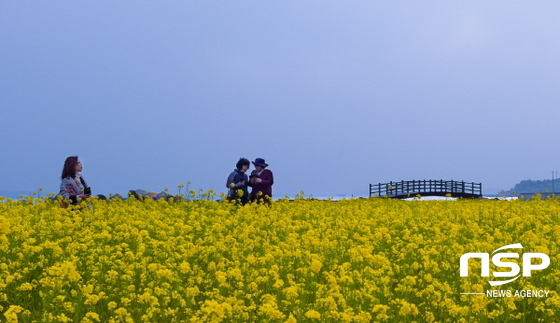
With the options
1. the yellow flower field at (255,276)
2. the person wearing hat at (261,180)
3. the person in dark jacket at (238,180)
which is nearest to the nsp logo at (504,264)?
the yellow flower field at (255,276)

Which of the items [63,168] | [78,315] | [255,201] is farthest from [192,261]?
[255,201]

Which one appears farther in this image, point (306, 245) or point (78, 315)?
point (306, 245)

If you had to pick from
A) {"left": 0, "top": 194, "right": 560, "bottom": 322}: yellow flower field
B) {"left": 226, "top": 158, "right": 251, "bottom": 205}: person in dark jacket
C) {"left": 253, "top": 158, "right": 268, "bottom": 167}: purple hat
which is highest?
{"left": 253, "top": 158, "right": 268, "bottom": 167}: purple hat

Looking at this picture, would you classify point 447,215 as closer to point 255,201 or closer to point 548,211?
point 548,211

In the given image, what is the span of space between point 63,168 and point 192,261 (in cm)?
486

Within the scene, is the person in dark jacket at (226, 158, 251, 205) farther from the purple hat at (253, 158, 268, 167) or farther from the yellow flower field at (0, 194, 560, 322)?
the yellow flower field at (0, 194, 560, 322)

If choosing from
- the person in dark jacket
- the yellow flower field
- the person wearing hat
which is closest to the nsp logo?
the yellow flower field

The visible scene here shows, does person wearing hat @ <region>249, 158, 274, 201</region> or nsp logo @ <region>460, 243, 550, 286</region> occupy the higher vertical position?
person wearing hat @ <region>249, 158, 274, 201</region>

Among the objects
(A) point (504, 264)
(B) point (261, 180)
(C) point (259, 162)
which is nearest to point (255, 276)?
(A) point (504, 264)

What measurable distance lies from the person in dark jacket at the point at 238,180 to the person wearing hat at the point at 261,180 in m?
0.20

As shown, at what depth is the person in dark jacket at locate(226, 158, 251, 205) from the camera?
14631mm

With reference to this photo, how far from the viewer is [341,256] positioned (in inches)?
314

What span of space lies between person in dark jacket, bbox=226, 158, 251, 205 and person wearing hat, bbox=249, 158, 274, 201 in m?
0.20

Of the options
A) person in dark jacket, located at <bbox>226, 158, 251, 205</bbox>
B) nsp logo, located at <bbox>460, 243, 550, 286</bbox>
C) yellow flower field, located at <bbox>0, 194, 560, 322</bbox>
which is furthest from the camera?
person in dark jacket, located at <bbox>226, 158, 251, 205</bbox>
